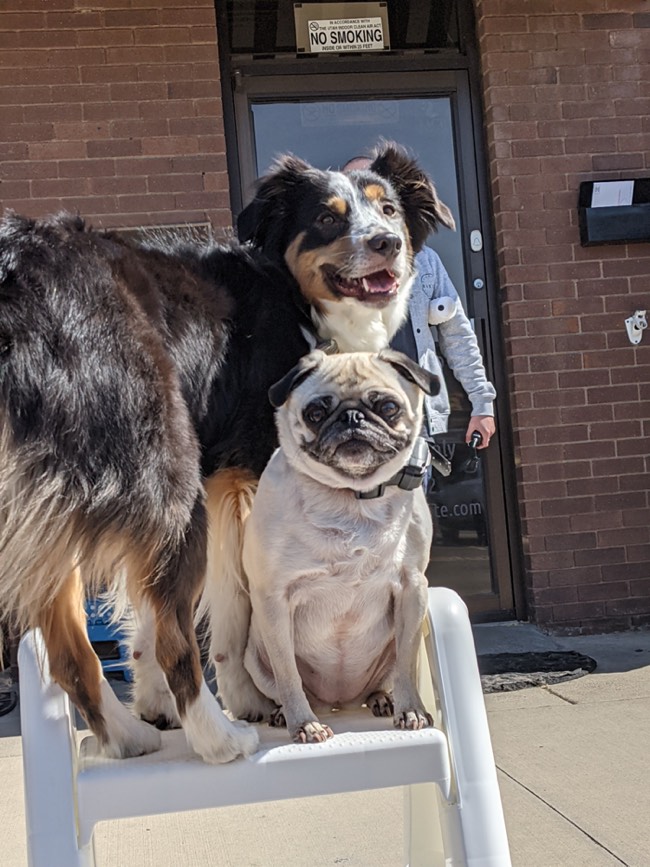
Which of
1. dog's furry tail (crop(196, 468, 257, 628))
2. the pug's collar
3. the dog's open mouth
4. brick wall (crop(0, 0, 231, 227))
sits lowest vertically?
dog's furry tail (crop(196, 468, 257, 628))

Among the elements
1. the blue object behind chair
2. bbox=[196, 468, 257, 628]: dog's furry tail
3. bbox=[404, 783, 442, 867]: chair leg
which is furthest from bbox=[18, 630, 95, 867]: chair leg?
the blue object behind chair

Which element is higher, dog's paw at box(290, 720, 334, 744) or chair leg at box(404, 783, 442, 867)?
dog's paw at box(290, 720, 334, 744)

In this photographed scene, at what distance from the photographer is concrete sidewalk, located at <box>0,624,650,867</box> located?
3357 millimetres

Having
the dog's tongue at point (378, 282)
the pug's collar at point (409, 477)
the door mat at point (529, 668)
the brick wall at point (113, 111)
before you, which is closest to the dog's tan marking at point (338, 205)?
the dog's tongue at point (378, 282)

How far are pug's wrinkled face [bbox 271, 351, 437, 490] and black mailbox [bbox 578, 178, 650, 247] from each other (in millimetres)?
4271

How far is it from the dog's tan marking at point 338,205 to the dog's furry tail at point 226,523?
812 millimetres

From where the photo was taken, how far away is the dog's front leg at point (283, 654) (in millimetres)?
2250

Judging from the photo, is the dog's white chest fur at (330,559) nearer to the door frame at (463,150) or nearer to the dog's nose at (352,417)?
the dog's nose at (352,417)

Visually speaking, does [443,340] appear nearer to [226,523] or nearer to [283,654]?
[226,523]

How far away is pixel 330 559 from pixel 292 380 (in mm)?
412

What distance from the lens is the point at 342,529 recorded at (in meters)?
2.29

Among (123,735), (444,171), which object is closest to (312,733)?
(123,735)

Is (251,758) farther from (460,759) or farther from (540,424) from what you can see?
(540,424)

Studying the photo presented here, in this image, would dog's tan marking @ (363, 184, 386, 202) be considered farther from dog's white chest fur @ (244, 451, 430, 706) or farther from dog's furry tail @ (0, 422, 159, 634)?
dog's furry tail @ (0, 422, 159, 634)
